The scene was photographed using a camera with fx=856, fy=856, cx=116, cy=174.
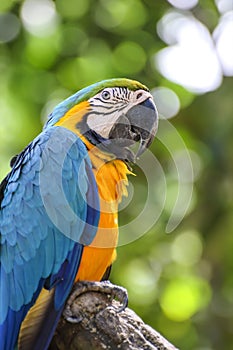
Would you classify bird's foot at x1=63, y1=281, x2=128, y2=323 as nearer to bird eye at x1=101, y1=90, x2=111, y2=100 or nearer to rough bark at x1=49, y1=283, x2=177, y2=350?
rough bark at x1=49, y1=283, x2=177, y2=350

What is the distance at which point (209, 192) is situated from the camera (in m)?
5.73

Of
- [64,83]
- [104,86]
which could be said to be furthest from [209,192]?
[104,86]

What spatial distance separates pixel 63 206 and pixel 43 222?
0.30 feet

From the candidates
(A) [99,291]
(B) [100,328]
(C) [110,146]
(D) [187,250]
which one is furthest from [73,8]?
(B) [100,328]

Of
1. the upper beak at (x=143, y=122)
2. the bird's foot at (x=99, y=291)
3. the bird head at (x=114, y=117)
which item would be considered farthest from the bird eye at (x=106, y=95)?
the bird's foot at (x=99, y=291)

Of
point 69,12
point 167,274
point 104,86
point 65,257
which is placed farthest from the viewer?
point 167,274

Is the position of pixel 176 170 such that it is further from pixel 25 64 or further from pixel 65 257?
pixel 65 257

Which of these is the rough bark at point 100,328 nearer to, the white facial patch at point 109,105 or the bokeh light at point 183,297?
the white facial patch at point 109,105

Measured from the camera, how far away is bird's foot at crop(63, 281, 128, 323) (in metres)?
2.91

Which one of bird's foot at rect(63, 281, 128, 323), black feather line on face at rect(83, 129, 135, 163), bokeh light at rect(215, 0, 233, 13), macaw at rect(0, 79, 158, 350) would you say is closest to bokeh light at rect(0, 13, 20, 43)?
bokeh light at rect(215, 0, 233, 13)

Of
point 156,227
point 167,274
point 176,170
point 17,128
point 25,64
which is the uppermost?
point 25,64

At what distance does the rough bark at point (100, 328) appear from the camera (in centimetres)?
281

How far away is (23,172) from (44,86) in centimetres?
268

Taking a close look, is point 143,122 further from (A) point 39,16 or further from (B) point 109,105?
(A) point 39,16
